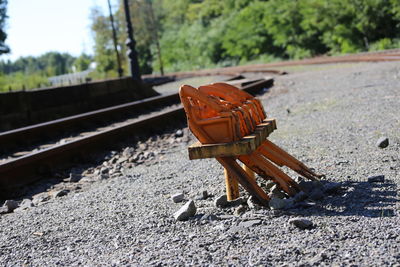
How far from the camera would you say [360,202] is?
3959mm

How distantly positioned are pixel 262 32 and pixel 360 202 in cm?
4157

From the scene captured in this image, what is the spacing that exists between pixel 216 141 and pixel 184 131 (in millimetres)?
5247

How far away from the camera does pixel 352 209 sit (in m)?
3.83

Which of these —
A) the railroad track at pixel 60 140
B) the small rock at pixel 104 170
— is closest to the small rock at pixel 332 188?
the small rock at pixel 104 170

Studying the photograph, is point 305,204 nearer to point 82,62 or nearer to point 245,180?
point 245,180

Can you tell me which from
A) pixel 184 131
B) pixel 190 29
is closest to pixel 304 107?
pixel 184 131

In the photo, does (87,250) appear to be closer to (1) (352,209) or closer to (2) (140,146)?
(1) (352,209)

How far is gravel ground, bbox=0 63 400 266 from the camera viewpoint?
3191 mm

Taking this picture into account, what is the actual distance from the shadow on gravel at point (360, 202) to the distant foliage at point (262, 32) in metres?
26.0

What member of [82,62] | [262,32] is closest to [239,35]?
[262,32]

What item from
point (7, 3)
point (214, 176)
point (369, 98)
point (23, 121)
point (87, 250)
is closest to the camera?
point (87, 250)

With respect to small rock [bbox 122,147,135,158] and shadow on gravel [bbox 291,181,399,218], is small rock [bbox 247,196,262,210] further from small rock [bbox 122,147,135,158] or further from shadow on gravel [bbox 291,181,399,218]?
small rock [bbox 122,147,135,158]

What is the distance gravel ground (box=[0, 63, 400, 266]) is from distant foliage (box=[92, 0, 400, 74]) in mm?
24680

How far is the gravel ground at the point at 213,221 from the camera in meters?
3.19
